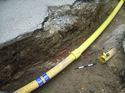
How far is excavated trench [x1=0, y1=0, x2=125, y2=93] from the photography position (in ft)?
8.30

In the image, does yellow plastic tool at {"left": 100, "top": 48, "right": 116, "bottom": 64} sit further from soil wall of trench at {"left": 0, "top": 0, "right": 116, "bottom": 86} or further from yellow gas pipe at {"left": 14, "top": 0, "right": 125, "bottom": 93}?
soil wall of trench at {"left": 0, "top": 0, "right": 116, "bottom": 86}

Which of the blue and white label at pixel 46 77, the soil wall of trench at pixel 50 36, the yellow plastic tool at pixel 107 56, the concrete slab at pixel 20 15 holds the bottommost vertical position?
the yellow plastic tool at pixel 107 56

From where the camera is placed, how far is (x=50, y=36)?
2.72 m

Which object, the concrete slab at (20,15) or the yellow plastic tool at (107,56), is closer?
the concrete slab at (20,15)

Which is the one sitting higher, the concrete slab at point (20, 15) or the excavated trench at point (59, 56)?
the concrete slab at point (20, 15)

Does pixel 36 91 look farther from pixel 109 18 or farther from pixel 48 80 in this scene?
pixel 109 18

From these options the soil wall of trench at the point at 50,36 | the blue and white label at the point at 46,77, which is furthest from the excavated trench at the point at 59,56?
the blue and white label at the point at 46,77

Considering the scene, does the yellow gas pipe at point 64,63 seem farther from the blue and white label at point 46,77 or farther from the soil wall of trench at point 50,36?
the soil wall of trench at point 50,36

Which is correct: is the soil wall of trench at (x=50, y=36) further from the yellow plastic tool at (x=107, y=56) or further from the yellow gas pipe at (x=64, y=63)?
the yellow plastic tool at (x=107, y=56)

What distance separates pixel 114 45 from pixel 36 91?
109 cm

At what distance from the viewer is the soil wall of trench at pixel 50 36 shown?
2.50 meters

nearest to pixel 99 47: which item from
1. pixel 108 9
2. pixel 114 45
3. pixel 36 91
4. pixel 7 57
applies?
pixel 114 45

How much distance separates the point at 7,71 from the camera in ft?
8.22

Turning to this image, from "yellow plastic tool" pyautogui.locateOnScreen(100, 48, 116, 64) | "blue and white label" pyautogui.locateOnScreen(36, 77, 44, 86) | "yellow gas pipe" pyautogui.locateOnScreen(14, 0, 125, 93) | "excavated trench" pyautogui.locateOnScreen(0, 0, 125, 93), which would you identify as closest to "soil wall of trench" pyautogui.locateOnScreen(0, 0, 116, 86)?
"excavated trench" pyautogui.locateOnScreen(0, 0, 125, 93)
